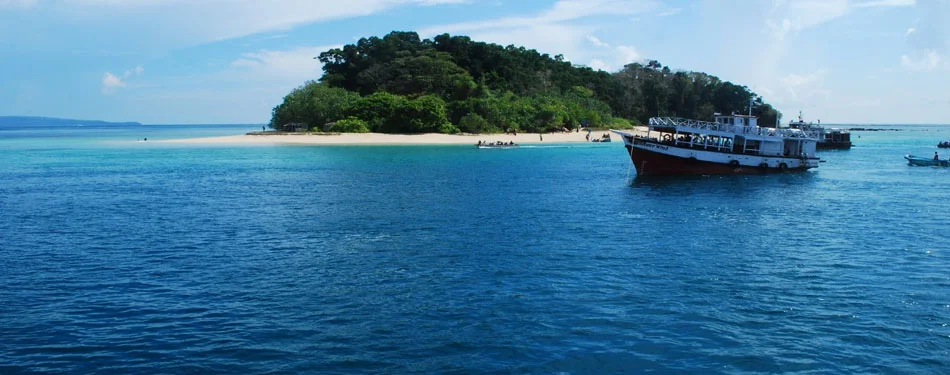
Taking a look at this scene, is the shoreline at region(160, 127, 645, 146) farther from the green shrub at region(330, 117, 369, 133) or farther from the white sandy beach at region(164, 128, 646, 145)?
the green shrub at region(330, 117, 369, 133)

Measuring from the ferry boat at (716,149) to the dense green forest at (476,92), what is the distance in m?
65.6

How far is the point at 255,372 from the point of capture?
604 inches

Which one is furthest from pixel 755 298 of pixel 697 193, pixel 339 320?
pixel 697 193

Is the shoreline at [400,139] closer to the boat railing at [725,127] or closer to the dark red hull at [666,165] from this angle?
the boat railing at [725,127]

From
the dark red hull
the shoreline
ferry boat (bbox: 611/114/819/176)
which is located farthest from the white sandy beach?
the dark red hull

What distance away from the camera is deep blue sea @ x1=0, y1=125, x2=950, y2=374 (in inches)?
646

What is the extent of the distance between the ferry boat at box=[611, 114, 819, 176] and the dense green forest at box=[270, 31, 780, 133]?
65609 millimetres

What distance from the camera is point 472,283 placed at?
892 inches

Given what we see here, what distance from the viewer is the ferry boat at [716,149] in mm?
61000

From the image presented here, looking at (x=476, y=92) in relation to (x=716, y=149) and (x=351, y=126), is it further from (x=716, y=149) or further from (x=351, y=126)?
(x=716, y=149)

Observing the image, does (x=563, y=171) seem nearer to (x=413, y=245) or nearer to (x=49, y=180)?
(x=413, y=245)

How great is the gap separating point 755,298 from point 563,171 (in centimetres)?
4415

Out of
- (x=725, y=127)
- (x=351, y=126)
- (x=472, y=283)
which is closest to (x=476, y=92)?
(x=351, y=126)

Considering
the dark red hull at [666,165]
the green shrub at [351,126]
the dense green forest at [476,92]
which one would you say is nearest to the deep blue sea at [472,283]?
the dark red hull at [666,165]
